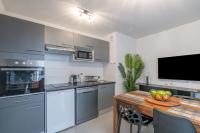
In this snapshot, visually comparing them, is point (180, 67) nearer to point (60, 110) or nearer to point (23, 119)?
point (60, 110)

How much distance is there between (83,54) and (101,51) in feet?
2.26

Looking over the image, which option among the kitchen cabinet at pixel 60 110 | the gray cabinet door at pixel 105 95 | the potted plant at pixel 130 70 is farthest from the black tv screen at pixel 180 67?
the kitchen cabinet at pixel 60 110

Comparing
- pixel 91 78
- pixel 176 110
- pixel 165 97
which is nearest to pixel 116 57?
pixel 91 78

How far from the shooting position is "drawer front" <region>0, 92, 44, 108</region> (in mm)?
1784

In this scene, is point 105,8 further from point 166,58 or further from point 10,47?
point 166,58

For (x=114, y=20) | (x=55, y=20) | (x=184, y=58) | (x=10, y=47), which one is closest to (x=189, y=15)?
(x=184, y=58)

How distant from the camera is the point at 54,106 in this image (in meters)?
2.36

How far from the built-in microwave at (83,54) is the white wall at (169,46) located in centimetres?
203

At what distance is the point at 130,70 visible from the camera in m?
4.05

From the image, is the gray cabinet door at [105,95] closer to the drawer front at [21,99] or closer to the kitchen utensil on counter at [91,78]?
the kitchen utensil on counter at [91,78]

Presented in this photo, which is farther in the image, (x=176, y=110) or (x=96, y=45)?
(x=96, y=45)

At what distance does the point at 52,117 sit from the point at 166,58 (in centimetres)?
340

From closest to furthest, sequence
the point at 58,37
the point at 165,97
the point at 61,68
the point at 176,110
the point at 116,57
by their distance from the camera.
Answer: the point at 176,110, the point at 165,97, the point at 58,37, the point at 61,68, the point at 116,57

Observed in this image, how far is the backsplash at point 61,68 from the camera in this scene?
293cm
